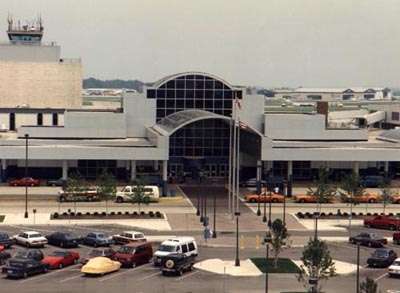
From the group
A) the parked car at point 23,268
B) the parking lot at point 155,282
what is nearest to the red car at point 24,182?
the parking lot at point 155,282

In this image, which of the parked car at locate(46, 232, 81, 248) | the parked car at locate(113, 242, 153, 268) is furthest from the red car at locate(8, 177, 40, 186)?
the parked car at locate(113, 242, 153, 268)

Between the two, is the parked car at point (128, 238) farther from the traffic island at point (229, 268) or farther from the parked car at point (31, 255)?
the parked car at point (31, 255)

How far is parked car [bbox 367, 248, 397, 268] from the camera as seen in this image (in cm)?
4733

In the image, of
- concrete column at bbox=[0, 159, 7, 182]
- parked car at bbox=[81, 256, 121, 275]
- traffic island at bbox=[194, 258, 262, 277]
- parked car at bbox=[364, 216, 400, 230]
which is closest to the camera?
parked car at bbox=[81, 256, 121, 275]

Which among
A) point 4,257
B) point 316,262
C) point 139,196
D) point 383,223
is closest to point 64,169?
point 139,196

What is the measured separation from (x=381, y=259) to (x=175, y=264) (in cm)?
1129

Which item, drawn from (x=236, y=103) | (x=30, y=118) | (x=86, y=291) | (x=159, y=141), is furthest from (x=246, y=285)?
(x=30, y=118)

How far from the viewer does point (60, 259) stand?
45438mm

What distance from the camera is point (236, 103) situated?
212 ft

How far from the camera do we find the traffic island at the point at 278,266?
4578 centimetres

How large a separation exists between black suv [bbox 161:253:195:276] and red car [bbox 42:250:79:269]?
480 centimetres

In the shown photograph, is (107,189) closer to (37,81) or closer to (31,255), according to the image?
(31,255)

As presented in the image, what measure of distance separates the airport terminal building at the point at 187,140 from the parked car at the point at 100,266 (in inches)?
1367

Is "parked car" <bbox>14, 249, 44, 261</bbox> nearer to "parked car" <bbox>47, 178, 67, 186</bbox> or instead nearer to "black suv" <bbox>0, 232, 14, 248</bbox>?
"black suv" <bbox>0, 232, 14, 248</bbox>
